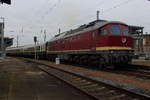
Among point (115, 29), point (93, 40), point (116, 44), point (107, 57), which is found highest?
point (115, 29)

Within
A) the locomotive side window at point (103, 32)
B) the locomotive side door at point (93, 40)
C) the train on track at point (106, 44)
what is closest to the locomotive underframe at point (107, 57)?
the train on track at point (106, 44)

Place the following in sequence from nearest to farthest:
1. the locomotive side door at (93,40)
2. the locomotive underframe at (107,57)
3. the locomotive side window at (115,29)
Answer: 1. the locomotive underframe at (107,57)
2. the locomotive side window at (115,29)
3. the locomotive side door at (93,40)

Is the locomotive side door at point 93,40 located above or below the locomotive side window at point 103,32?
below

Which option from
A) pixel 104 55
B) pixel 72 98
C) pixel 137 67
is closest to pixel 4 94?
pixel 72 98

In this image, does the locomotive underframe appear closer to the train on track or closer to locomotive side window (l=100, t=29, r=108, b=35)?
the train on track

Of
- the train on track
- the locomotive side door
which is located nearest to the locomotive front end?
the train on track

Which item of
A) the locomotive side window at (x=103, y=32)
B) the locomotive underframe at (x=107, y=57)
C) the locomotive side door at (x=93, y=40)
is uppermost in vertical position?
the locomotive side window at (x=103, y=32)

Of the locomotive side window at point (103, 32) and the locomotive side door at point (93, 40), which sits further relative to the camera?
the locomotive side door at point (93, 40)

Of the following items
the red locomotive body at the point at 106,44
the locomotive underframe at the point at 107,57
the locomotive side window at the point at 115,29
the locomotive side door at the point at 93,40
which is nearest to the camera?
the locomotive underframe at the point at 107,57

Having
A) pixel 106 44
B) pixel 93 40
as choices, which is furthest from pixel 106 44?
pixel 93 40

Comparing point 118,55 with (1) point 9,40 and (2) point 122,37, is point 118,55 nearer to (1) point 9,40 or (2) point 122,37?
(2) point 122,37

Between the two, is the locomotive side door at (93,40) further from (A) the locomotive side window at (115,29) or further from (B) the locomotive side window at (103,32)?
(A) the locomotive side window at (115,29)

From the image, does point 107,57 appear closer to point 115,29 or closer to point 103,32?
point 103,32

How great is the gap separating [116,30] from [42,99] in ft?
36.6
